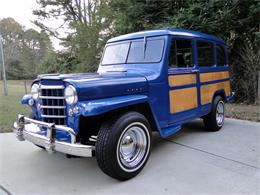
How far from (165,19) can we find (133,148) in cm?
630

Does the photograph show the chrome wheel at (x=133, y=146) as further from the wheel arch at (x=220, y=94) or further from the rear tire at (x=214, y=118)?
the wheel arch at (x=220, y=94)

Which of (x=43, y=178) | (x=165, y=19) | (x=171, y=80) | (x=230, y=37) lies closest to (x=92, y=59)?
(x=165, y=19)

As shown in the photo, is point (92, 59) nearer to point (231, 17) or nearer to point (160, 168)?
point (231, 17)

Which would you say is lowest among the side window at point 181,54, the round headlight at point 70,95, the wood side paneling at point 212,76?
the round headlight at point 70,95

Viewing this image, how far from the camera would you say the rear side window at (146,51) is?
363 cm

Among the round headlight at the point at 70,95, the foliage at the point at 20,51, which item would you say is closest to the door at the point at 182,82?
the round headlight at the point at 70,95

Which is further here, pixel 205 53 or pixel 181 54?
pixel 205 53

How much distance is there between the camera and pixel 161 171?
3.07 metres

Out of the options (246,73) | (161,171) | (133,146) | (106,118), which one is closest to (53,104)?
(106,118)

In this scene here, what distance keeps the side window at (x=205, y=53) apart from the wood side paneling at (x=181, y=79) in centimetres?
43

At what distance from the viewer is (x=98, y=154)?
102 inches

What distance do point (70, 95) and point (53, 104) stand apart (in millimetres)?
357

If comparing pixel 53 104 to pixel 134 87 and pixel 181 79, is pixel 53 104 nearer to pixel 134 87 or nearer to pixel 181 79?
pixel 134 87

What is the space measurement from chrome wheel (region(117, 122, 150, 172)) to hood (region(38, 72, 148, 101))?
1.54ft
